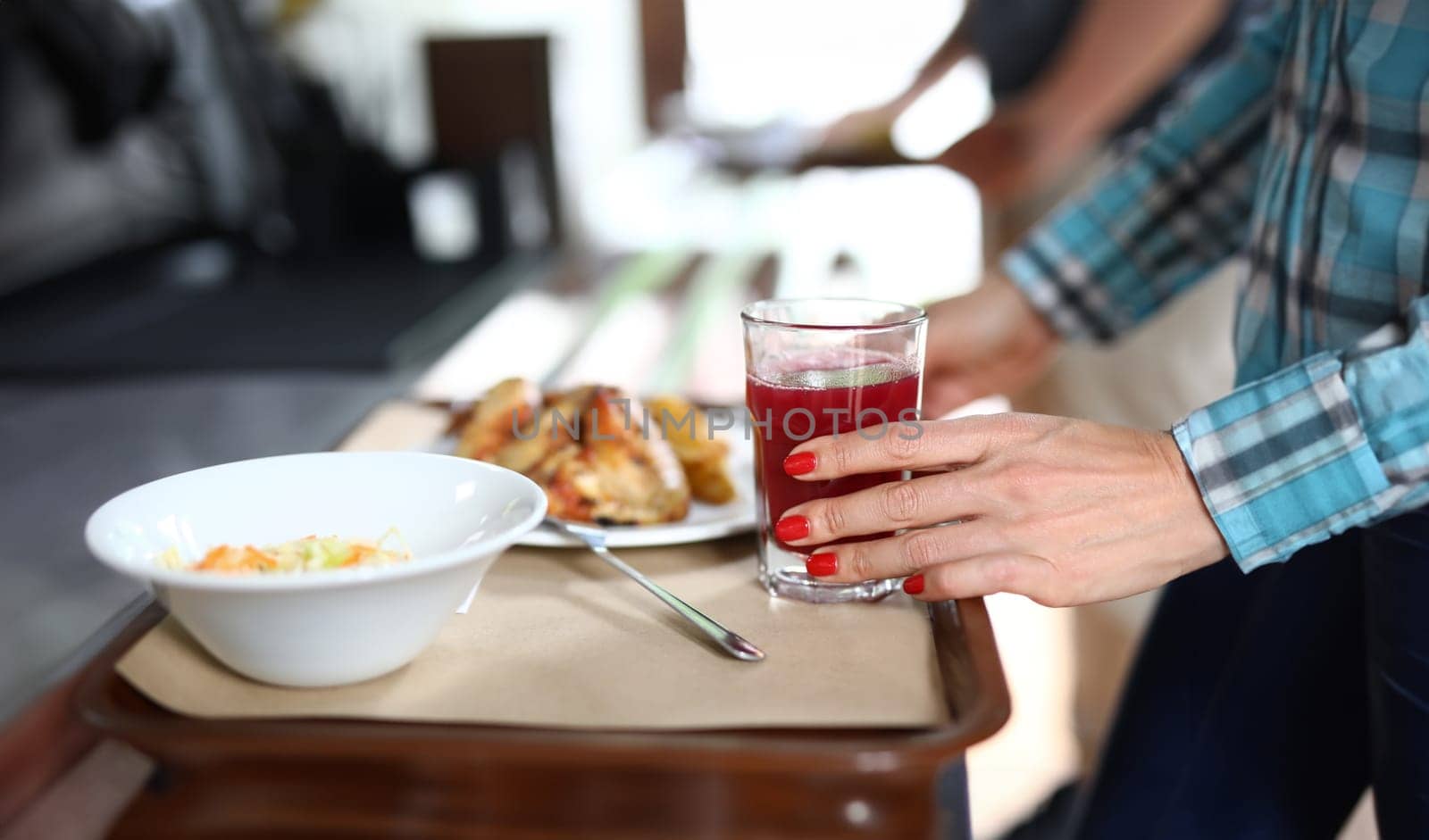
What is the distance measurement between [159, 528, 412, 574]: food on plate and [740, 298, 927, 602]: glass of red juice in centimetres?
25

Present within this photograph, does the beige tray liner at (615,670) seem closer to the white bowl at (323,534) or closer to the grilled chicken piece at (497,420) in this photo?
the white bowl at (323,534)

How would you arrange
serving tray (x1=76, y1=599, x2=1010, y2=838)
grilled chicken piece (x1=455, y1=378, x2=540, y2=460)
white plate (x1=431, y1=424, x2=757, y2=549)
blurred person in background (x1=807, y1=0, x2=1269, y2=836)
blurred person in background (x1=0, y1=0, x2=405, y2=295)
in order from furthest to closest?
blurred person in background (x1=807, y1=0, x2=1269, y2=836) → blurred person in background (x1=0, y1=0, x2=405, y2=295) → grilled chicken piece (x1=455, y1=378, x2=540, y2=460) → white plate (x1=431, y1=424, x2=757, y2=549) → serving tray (x1=76, y1=599, x2=1010, y2=838)

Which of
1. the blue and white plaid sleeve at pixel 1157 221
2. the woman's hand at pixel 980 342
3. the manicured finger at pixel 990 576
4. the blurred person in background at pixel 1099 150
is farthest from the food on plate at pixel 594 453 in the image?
the blurred person in background at pixel 1099 150

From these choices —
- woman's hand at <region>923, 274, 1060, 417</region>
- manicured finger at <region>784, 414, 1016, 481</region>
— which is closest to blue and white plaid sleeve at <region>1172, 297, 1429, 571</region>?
manicured finger at <region>784, 414, 1016, 481</region>

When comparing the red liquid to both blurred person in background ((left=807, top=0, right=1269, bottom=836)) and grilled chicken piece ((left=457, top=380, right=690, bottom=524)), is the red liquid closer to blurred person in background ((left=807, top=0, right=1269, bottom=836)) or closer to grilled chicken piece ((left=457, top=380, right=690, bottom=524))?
grilled chicken piece ((left=457, top=380, right=690, bottom=524))

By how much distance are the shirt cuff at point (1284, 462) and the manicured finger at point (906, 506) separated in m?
0.15

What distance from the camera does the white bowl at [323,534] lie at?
23.7 inches

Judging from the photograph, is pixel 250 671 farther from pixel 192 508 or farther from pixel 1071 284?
pixel 1071 284

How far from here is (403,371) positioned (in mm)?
1580

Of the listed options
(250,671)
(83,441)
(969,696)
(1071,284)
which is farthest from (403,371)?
(969,696)

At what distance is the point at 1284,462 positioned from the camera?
77 cm

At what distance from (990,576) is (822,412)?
15cm

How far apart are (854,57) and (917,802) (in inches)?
157

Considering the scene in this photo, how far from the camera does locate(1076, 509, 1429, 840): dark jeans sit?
3.05ft
